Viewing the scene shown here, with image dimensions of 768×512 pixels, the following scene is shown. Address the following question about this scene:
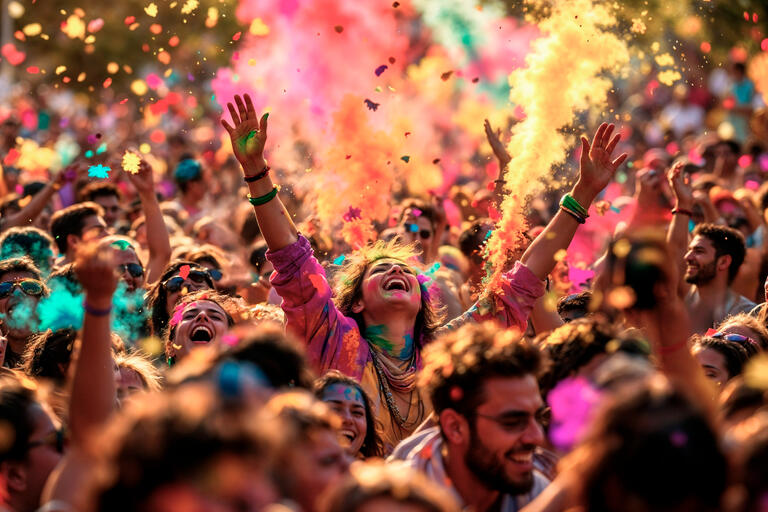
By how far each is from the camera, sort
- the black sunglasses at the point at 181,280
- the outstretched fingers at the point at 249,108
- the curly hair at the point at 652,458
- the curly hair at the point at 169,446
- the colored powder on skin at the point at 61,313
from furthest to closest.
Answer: the black sunglasses at the point at 181,280
the outstretched fingers at the point at 249,108
the colored powder on skin at the point at 61,313
the curly hair at the point at 652,458
the curly hair at the point at 169,446

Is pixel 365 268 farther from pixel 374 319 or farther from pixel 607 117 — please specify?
pixel 607 117

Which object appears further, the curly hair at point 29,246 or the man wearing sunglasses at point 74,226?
the man wearing sunglasses at point 74,226

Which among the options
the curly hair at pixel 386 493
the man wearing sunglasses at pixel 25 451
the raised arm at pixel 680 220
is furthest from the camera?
the raised arm at pixel 680 220

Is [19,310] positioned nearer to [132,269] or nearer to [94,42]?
[132,269]

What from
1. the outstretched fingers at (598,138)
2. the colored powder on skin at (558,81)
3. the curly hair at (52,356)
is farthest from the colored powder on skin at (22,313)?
the outstretched fingers at (598,138)

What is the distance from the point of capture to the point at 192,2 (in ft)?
22.4

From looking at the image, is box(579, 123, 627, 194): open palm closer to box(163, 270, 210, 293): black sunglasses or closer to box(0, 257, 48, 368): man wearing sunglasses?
box(163, 270, 210, 293): black sunglasses

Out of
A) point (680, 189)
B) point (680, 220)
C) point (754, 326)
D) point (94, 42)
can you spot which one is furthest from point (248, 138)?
point (94, 42)

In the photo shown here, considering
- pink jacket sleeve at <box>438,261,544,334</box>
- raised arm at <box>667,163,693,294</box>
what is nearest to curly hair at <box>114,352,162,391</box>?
pink jacket sleeve at <box>438,261,544,334</box>

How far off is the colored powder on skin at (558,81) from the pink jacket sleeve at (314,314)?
113 cm

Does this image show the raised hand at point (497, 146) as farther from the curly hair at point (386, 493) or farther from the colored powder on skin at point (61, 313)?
the curly hair at point (386, 493)

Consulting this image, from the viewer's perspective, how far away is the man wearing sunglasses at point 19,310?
572 cm

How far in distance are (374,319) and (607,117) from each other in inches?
81.0

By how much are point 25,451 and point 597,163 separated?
10.1 ft
